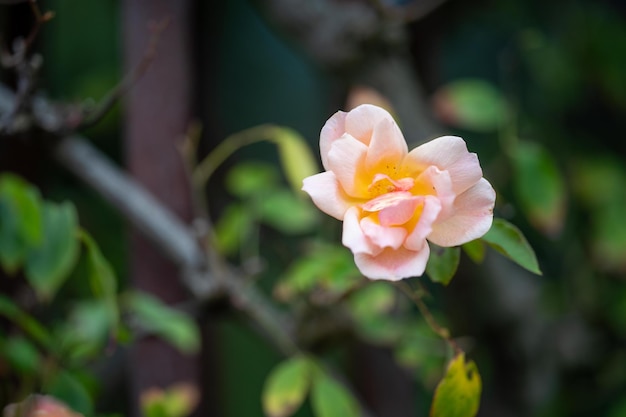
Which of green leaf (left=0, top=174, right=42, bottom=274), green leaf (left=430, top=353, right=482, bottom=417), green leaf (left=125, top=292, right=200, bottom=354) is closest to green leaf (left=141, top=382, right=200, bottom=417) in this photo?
green leaf (left=125, top=292, right=200, bottom=354)

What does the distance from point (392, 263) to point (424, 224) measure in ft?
0.08

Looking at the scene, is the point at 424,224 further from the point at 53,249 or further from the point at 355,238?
the point at 53,249

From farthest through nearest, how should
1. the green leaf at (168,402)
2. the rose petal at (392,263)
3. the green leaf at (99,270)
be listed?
the green leaf at (168,402) → the green leaf at (99,270) → the rose petal at (392,263)

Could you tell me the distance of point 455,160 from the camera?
0.37 metres

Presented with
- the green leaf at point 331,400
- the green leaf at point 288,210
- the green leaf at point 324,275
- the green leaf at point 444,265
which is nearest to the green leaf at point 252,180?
the green leaf at point 288,210

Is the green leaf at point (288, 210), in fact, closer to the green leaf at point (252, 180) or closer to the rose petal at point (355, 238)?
the green leaf at point (252, 180)

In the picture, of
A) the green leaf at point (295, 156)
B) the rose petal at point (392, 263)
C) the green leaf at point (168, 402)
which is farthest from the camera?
the green leaf at point (295, 156)

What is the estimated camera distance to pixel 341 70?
915 mm

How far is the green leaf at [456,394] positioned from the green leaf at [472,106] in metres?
0.52

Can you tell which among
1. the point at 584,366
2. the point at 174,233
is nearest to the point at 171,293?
the point at 174,233

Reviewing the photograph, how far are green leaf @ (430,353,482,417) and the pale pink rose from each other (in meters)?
0.09

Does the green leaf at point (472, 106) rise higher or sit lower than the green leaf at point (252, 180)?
higher

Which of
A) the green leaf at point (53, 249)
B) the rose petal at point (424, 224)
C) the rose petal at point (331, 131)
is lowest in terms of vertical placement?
the green leaf at point (53, 249)

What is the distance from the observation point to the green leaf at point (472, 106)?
2.90ft
